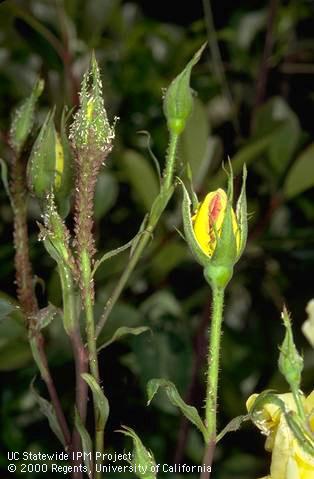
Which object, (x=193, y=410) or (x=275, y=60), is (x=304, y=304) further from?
(x=193, y=410)

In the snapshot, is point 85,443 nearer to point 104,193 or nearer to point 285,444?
point 285,444

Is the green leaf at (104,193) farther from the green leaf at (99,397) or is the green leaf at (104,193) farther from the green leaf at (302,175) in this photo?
the green leaf at (99,397)

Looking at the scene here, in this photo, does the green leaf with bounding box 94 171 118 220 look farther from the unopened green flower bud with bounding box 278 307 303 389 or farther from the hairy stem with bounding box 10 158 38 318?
the unopened green flower bud with bounding box 278 307 303 389

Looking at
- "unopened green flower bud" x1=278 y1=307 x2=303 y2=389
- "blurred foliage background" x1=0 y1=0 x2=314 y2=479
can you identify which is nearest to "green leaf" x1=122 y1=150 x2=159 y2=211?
"blurred foliage background" x1=0 y1=0 x2=314 y2=479

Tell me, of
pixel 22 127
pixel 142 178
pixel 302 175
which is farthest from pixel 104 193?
pixel 22 127

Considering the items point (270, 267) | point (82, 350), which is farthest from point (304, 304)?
point (82, 350)

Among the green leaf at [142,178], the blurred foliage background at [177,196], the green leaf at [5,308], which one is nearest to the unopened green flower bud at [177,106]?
the green leaf at [5,308]
